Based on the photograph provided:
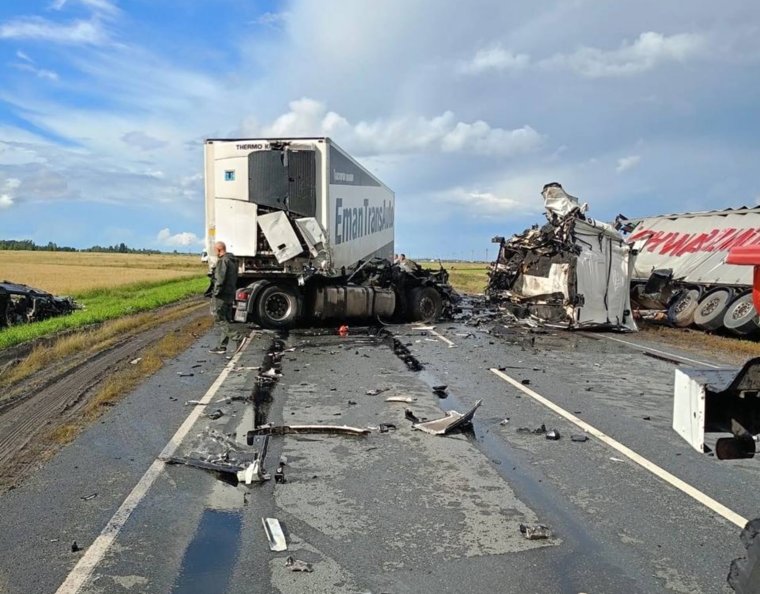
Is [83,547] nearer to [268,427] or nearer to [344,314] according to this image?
[268,427]

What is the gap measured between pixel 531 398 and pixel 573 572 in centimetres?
483

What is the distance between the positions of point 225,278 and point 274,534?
9.22 meters

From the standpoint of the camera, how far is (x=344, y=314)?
1670cm

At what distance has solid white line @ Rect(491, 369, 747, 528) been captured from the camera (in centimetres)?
456

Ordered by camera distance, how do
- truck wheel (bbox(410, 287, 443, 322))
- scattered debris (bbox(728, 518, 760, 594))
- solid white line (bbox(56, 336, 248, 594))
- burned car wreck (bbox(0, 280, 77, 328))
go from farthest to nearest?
truck wheel (bbox(410, 287, 443, 322)), burned car wreck (bbox(0, 280, 77, 328)), solid white line (bbox(56, 336, 248, 594)), scattered debris (bbox(728, 518, 760, 594))

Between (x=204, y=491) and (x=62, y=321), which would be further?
(x=62, y=321)

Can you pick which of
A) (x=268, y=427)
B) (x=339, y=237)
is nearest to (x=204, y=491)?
(x=268, y=427)

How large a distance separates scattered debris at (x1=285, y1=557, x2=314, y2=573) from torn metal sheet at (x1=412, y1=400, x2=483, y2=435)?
303 centimetres

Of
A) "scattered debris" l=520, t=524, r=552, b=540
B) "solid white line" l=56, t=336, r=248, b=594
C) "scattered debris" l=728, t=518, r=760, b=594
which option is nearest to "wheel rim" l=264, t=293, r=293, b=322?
"solid white line" l=56, t=336, r=248, b=594

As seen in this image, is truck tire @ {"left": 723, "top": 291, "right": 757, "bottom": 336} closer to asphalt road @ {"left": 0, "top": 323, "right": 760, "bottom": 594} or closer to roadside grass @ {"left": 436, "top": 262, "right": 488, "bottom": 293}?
asphalt road @ {"left": 0, "top": 323, "right": 760, "bottom": 594}

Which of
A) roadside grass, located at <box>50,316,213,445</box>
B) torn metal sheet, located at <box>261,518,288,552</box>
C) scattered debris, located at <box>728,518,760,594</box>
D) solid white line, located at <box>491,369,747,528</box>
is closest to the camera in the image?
scattered debris, located at <box>728,518,760,594</box>

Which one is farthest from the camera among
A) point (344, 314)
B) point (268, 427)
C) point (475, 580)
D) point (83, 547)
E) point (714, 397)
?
point (344, 314)

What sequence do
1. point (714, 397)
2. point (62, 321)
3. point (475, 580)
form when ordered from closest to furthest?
point (714, 397), point (475, 580), point (62, 321)

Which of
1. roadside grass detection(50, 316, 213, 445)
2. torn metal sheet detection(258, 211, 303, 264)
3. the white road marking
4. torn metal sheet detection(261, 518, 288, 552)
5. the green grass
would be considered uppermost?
torn metal sheet detection(258, 211, 303, 264)
